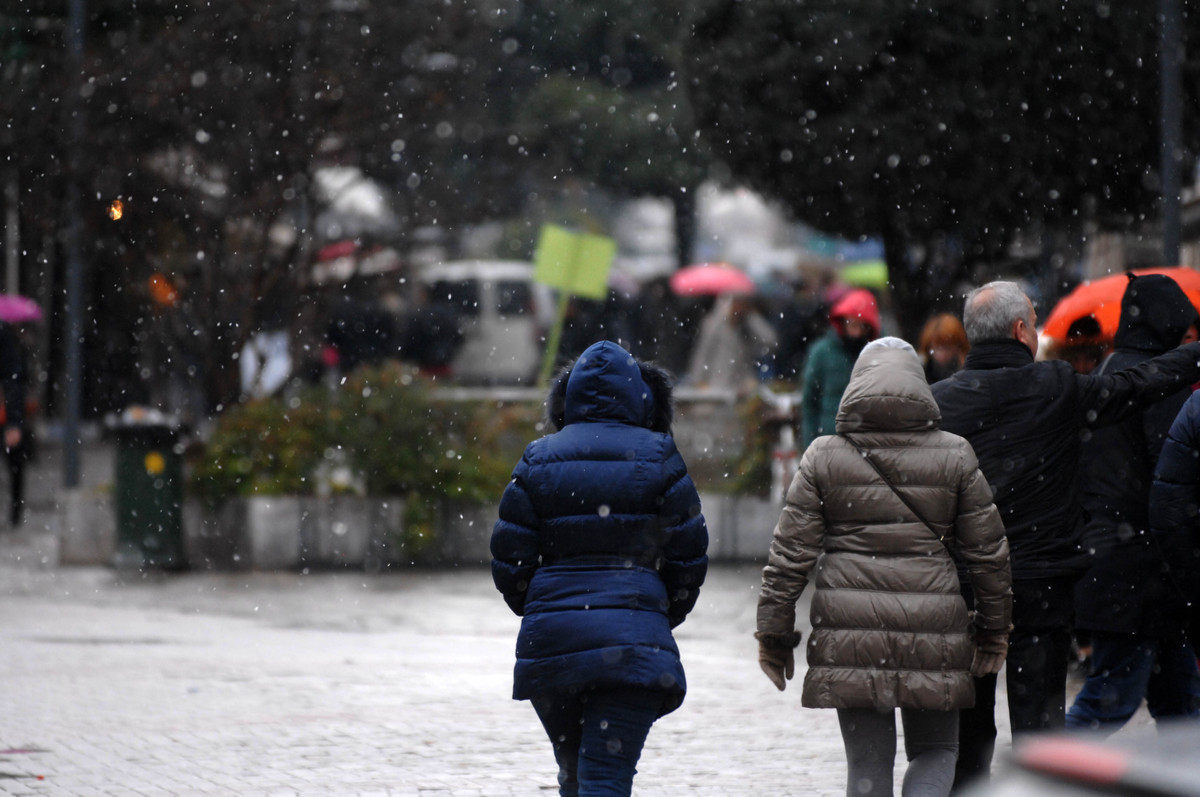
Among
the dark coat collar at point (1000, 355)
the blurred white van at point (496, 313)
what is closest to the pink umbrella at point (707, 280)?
the blurred white van at point (496, 313)

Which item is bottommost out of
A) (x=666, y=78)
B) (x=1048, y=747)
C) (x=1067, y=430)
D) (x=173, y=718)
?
(x=173, y=718)

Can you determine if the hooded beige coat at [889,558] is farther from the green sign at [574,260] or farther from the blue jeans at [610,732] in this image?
the green sign at [574,260]

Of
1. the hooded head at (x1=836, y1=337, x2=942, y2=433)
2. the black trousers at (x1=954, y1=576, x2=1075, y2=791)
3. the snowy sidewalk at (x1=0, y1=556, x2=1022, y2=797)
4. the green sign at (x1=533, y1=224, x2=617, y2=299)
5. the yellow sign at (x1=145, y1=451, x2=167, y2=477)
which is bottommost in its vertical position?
the snowy sidewalk at (x1=0, y1=556, x2=1022, y2=797)

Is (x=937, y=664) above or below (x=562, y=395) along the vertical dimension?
below

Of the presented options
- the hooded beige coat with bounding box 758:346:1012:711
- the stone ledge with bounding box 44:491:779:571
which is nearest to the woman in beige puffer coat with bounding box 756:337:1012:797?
the hooded beige coat with bounding box 758:346:1012:711

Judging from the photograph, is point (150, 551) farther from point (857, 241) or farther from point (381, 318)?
point (381, 318)

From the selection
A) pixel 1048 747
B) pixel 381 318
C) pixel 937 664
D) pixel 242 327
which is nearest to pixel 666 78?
pixel 381 318

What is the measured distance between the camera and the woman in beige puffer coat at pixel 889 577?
472 cm

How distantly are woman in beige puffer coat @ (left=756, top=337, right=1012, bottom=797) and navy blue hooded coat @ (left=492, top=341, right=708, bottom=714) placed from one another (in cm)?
35

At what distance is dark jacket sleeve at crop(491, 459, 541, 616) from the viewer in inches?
184

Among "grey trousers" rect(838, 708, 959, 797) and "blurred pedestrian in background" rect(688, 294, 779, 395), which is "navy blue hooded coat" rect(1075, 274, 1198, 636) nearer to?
"grey trousers" rect(838, 708, 959, 797)

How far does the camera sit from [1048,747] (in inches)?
87.1

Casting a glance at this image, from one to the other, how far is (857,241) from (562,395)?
33.5 ft

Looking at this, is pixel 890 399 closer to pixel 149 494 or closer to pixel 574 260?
pixel 149 494
